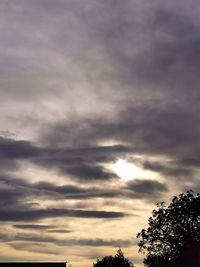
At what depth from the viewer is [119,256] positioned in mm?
175750

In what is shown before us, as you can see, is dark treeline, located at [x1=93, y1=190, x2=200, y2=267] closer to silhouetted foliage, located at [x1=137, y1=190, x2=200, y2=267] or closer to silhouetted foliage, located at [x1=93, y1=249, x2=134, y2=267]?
silhouetted foliage, located at [x1=137, y1=190, x2=200, y2=267]

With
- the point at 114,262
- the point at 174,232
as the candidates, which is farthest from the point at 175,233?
the point at 114,262

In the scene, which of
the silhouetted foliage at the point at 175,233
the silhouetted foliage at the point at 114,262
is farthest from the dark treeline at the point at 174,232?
the silhouetted foliage at the point at 114,262

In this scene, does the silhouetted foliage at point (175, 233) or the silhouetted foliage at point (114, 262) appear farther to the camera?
the silhouetted foliage at point (114, 262)

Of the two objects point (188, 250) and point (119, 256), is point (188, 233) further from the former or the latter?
point (119, 256)

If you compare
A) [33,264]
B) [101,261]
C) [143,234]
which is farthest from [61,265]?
[101,261]

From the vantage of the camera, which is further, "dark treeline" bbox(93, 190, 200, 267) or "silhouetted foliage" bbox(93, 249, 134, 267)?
"silhouetted foliage" bbox(93, 249, 134, 267)

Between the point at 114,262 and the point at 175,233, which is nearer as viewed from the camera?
the point at 175,233

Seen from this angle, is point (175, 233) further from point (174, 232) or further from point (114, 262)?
point (114, 262)

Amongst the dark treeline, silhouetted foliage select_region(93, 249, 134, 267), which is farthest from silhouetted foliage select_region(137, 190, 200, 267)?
silhouetted foliage select_region(93, 249, 134, 267)

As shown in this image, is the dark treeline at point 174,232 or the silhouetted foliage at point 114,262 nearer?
the dark treeline at point 174,232

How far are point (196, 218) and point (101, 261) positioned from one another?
9397cm

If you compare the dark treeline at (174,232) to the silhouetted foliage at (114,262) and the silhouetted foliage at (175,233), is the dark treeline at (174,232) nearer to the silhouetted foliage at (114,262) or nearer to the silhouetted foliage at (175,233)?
the silhouetted foliage at (175,233)

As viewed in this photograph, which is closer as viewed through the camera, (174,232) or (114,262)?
(174,232)
